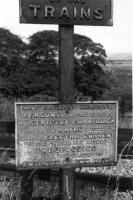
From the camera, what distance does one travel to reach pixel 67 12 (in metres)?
4.49

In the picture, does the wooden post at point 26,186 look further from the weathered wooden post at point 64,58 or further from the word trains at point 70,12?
the word trains at point 70,12

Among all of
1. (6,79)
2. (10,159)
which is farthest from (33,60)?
(10,159)

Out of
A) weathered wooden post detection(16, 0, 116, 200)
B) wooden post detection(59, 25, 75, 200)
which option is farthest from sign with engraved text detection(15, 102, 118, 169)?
wooden post detection(59, 25, 75, 200)

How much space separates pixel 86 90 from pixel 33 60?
4038mm

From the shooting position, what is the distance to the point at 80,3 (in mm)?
4531

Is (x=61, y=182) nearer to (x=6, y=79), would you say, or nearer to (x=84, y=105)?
(x=84, y=105)

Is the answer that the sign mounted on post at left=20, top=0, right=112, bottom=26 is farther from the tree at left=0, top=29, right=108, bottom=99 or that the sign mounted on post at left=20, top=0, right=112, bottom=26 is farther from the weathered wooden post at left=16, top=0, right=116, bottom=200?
the tree at left=0, top=29, right=108, bottom=99

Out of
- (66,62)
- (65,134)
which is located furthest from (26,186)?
(66,62)

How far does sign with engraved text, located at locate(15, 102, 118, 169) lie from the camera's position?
4.43 meters

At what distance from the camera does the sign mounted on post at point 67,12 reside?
4.43 meters

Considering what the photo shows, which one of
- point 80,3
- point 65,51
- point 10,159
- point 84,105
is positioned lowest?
point 10,159

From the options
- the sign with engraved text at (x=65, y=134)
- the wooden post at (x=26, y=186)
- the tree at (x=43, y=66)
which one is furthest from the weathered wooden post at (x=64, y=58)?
the tree at (x=43, y=66)

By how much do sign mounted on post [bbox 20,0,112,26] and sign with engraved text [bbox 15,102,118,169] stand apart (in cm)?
77

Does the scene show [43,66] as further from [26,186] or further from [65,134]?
[65,134]
